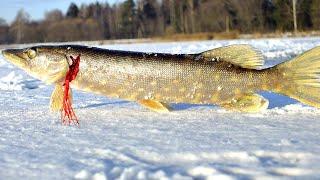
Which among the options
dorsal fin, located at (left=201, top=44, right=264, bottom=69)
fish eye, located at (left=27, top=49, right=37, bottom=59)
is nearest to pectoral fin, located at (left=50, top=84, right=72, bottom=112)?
fish eye, located at (left=27, top=49, right=37, bottom=59)

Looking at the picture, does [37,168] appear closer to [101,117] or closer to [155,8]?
[101,117]

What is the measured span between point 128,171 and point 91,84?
203 centimetres

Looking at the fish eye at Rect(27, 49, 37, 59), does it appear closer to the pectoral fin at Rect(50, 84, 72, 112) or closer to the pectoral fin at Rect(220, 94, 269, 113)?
the pectoral fin at Rect(50, 84, 72, 112)

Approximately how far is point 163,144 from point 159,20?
64.9 metres

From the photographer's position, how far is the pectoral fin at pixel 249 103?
182 inches

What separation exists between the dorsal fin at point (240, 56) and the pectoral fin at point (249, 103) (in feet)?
0.89

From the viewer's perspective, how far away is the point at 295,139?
3527mm

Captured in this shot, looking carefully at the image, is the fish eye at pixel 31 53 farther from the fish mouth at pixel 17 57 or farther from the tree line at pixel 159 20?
the tree line at pixel 159 20

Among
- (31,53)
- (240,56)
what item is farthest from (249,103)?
(31,53)

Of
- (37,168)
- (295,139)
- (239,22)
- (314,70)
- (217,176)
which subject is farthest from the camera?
(239,22)

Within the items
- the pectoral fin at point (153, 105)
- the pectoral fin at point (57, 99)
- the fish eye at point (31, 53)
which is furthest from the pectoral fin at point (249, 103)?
the fish eye at point (31, 53)

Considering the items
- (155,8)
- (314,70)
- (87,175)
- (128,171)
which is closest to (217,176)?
(128,171)

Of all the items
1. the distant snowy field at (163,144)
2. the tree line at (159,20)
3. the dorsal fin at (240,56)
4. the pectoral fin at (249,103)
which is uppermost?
the tree line at (159,20)

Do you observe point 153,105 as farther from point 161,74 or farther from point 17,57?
point 17,57
